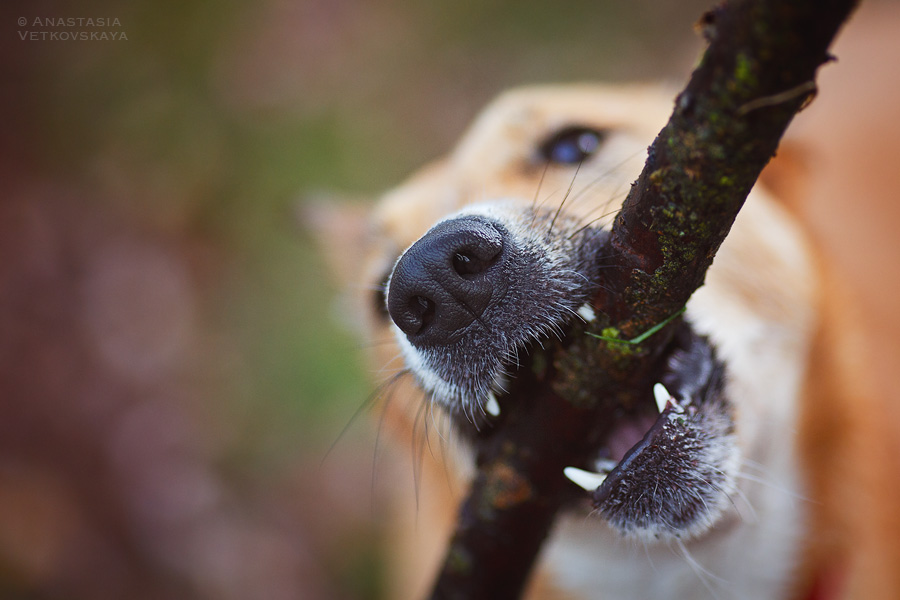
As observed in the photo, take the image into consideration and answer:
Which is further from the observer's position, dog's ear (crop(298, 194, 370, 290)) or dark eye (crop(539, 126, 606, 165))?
dog's ear (crop(298, 194, 370, 290))

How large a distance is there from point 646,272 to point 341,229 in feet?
6.91

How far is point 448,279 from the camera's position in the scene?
1.23 metres

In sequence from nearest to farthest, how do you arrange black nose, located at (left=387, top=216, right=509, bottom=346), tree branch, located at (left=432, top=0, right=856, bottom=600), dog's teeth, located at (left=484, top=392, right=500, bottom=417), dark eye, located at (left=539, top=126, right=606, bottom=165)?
tree branch, located at (left=432, top=0, right=856, bottom=600)
black nose, located at (left=387, top=216, right=509, bottom=346)
dog's teeth, located at (left=484, top=392, right=500, bottom=417)
dark eye, located at (left=539, top=126, right=606, bottom=165)

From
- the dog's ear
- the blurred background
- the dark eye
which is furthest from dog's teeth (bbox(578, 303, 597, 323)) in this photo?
Answer: the blurred background

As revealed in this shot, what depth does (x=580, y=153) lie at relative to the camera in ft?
7.29

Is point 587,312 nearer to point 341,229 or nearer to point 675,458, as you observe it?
point 675,458

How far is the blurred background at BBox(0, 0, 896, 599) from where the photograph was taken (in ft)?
12.7

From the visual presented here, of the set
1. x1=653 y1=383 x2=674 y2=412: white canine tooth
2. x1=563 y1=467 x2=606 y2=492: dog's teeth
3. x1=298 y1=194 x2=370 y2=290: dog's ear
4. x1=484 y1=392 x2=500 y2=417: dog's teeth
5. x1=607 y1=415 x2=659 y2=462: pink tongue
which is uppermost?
x1=298 y1=194 x2=370 y2=290: dog's ear

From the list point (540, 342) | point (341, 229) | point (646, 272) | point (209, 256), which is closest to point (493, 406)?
point (540, 342)

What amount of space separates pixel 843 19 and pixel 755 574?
201cm

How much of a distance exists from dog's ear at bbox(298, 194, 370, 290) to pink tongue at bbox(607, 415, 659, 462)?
5.48 feet

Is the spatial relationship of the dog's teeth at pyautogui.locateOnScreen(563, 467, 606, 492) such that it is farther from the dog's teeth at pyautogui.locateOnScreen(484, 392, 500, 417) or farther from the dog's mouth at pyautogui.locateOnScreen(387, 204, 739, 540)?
the dog's teeth at pyautogui.locateOnScreen(484, 392, 500, 417)

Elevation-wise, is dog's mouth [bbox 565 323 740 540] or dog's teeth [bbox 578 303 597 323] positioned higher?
dog's teeth [bbox 578 303 597 323]

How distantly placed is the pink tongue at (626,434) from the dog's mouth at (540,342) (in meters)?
0.01
